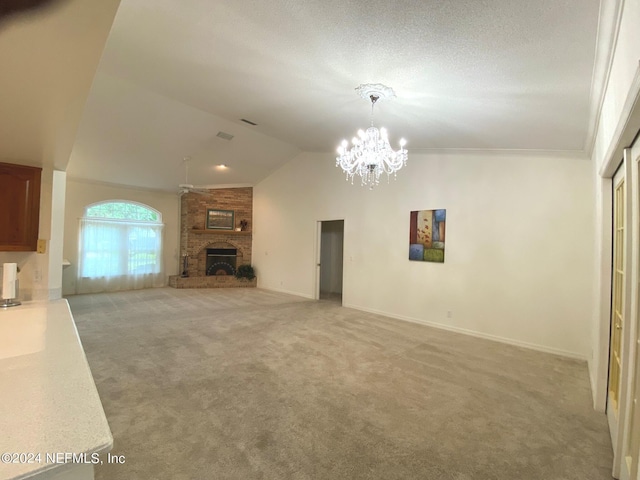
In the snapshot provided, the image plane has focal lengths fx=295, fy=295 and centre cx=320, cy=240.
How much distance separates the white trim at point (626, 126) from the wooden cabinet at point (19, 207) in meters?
3.87

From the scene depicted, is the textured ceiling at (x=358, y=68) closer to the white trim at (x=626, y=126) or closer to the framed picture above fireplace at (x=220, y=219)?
the white trim at (x=626, y=126)

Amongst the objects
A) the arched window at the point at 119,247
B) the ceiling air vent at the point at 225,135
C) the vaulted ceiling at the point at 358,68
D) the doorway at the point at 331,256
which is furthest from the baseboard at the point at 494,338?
the arched window at the point at 119,247

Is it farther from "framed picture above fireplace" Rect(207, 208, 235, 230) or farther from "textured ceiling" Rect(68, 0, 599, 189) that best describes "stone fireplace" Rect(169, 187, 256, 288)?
"textured ceiling" Rect(68, 0, 599, 189)

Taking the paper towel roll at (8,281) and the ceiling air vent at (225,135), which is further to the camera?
the ceiling air vent at (225,135)

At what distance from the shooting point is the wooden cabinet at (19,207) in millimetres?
2301

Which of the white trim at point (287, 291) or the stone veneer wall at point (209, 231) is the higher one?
the stone veneer wall at point (209, 231)

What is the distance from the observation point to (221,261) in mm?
8984

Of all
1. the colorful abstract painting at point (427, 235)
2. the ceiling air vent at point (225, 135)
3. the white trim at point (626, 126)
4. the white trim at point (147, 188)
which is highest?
the ceiling air vent at point (225, 135)

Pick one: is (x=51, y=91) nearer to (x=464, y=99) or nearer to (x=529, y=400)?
(x=464, y=99)

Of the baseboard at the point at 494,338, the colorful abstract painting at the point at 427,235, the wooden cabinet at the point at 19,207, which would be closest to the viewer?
the wooden cabinet at the point at 19,207

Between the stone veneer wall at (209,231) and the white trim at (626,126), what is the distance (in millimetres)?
8129

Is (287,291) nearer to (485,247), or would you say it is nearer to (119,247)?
(119,247)

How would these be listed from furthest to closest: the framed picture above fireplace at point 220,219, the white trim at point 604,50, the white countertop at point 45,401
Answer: the framed picture above fireplace at point 220,219 < the white trim at point 604,50 < the white countertop at point 45,401

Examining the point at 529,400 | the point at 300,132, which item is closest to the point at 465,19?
the point at 529,400
